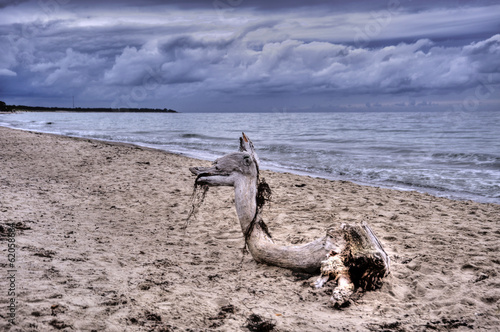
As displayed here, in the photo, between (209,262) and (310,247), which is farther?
(209,262)

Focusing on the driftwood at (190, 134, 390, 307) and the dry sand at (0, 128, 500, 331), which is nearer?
the dry sand at (0, 128, 500, 331)

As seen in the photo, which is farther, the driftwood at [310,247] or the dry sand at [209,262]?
the driftwood at [310,247]

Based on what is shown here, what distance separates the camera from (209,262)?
519cm

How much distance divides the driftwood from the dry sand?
0.58 feet

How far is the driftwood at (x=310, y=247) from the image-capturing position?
167 inches

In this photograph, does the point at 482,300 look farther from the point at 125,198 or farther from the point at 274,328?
the point at 125,198

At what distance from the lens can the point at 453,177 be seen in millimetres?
13172

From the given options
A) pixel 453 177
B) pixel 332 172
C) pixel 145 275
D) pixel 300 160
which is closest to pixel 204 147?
pixel 300 160

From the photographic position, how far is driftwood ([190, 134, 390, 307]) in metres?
4.23

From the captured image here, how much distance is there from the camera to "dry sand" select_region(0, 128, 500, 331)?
3.42 m

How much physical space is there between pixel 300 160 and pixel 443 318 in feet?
47.8

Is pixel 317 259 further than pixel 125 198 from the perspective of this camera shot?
No

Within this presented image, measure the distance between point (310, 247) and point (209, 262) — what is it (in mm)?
1491

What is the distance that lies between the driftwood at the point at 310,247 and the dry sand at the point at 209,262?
7.0 inches
